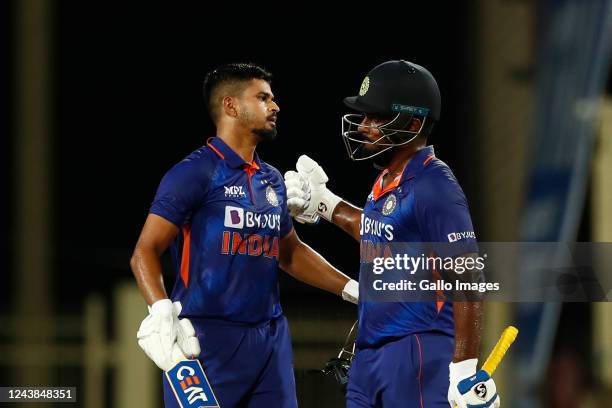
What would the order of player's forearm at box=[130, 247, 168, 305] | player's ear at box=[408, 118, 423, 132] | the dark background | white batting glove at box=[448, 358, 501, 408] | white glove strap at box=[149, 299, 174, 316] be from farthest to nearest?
the dark background, player's ear at box=[408, 118, 423, 132], player's forearm at box=[130, 247, 168, 305], white glove strap at box=[149, 299, 174, 316], white batting glove at box=[448, 358, 501, 408]

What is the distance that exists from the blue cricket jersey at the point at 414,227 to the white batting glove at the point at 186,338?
53 centimetres

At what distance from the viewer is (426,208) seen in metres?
3.66

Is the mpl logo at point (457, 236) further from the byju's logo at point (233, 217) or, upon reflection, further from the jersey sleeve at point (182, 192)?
the jersey sleeve at point (182, 192)

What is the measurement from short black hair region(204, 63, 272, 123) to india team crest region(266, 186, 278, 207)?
36 centimetres

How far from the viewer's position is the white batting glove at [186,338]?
148 inches

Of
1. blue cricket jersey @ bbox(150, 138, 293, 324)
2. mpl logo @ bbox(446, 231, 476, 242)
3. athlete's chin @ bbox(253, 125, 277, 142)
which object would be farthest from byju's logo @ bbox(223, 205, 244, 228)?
mpl logo @ bbox(446, 231, 476, 242)

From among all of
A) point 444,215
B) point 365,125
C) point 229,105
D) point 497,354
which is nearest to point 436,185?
point 444,215

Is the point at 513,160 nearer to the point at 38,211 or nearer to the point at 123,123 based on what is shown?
the point at 38,211

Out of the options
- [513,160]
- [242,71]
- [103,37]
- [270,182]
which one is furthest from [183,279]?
[103,37]

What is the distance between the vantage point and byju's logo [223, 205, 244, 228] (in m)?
4.08

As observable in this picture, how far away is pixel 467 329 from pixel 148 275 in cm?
105

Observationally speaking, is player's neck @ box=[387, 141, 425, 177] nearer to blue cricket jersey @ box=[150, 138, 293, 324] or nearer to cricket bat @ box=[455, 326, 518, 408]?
blue cricket jersey @ box=[150, 138, 293, 324]

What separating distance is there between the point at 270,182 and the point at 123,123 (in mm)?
4387

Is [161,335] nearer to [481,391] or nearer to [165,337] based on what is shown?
[165,337]
